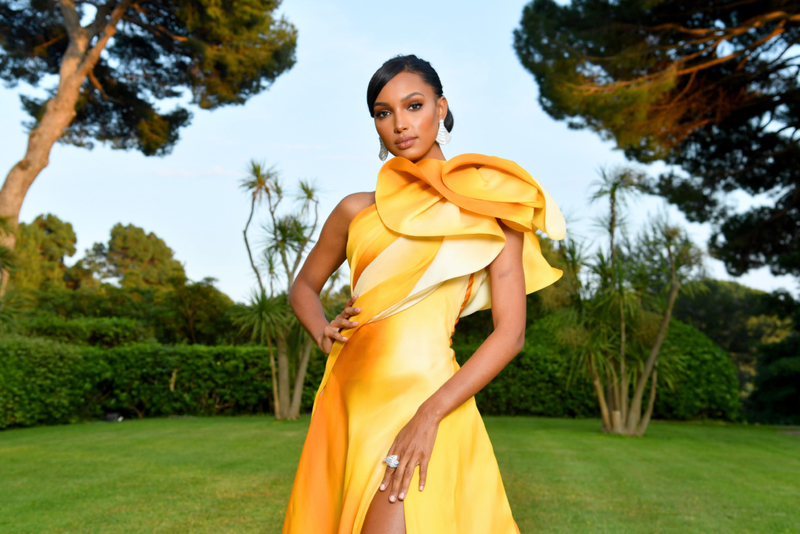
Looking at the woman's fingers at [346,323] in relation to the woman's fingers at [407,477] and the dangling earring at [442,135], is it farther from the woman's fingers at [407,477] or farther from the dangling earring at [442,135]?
the dangling earring at [442,135]

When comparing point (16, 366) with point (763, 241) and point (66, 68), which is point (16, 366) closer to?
point (66, 68)

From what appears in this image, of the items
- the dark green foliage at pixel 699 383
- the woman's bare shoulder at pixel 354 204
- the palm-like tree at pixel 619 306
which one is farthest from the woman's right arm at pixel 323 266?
the dark green foliage at pixel 699 383

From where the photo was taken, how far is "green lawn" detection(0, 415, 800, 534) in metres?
4.15

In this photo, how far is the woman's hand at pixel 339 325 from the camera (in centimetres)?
142

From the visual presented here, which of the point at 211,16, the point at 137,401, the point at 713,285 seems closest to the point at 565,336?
the point at 137,401

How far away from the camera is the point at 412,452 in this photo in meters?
1.23

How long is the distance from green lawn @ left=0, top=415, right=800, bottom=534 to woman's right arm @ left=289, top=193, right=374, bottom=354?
8.84 ft

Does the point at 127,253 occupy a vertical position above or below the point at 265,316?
above

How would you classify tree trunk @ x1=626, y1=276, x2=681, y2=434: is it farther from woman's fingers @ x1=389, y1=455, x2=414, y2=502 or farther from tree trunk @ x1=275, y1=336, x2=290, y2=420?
woman's fingers @ x1=389, y1=455, x2=414, y2=502

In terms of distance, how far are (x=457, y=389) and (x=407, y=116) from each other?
27.2 inches

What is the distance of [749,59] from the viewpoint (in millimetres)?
12500

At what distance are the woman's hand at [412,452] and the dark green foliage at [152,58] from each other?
14.3 meters

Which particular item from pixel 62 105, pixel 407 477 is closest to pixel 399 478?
pixel 407 477

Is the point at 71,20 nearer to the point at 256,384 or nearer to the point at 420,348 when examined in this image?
the point at 256,384
